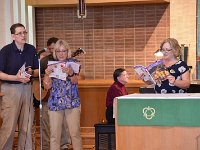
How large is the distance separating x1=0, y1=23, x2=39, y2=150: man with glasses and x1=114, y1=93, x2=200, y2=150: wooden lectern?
165 centimetres

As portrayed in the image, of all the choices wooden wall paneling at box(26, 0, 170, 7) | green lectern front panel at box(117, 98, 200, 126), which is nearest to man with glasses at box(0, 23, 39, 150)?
wooden wall paneling at box(26, 0, 170, 7)

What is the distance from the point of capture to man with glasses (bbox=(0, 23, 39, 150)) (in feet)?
14.4

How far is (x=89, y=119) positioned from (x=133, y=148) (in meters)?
2.81

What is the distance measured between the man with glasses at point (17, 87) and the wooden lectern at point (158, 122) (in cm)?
165

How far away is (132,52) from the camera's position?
245 inches

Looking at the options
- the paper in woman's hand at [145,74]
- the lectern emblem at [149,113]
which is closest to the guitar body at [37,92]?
the paper in woman's hand at [145,74]

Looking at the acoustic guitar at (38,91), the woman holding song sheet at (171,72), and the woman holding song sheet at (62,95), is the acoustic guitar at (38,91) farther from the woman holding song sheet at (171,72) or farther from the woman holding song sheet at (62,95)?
the woman holding song sheet at (171,72)

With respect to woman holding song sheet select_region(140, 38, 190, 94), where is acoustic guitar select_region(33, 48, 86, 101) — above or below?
below

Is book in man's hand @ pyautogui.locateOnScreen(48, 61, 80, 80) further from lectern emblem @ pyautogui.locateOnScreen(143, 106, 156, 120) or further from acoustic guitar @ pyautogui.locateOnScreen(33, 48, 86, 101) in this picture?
lectern emblem @ pyautogui.locateOnScreen(143, 106, 156, 120)

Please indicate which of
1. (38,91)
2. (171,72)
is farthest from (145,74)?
(38,91)

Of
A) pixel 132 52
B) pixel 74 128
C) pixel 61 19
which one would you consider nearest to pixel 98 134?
pixel 74 128

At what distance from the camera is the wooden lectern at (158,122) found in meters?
2.86

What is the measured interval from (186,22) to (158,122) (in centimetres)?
338

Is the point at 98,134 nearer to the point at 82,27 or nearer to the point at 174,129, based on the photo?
the point at 174,129
